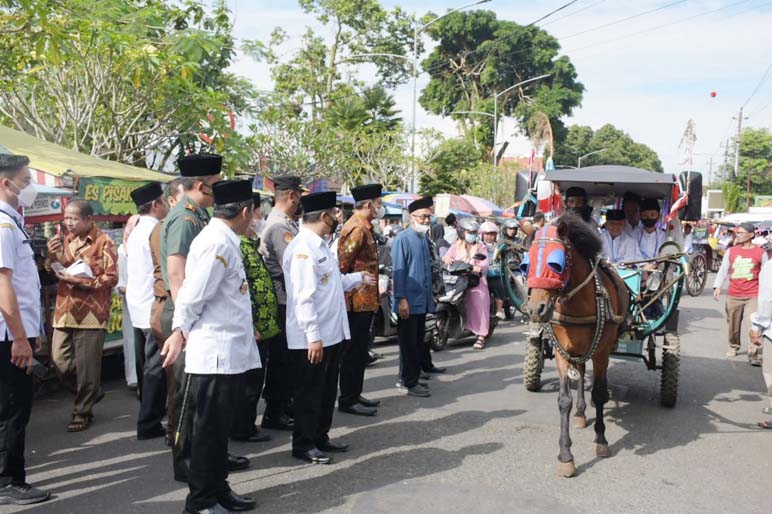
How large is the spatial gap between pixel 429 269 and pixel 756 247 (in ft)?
18.9

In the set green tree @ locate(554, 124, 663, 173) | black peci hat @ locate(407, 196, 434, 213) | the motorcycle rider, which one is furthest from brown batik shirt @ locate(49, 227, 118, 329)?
green tree @ locate(554, 124, 663, 173)

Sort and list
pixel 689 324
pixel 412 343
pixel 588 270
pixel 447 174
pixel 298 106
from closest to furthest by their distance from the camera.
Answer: pixel 588 270 → pixel 412 343 → pixel 689 324 → pixel 298 106 → pixel 447 174

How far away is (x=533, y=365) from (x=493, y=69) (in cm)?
4571

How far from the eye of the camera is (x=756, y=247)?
10297mm

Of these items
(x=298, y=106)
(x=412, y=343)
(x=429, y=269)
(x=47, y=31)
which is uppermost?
(x=298, y=106)

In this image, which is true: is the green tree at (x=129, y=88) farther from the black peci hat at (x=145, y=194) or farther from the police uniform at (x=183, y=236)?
the police uniform at (x=183, y=236)

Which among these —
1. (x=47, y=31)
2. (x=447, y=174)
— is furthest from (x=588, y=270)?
(x=447, y=174)

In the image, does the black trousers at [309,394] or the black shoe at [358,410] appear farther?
the black shoe at [358,410]

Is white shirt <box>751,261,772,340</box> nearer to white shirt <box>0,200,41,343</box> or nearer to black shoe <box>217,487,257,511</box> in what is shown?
black shoe <box>217,487,257,511</box>

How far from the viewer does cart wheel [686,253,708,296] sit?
17.2 meters

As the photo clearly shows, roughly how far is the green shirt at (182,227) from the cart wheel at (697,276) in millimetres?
14604

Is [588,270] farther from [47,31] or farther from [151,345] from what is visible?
[47,31]

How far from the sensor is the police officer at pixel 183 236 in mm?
4320

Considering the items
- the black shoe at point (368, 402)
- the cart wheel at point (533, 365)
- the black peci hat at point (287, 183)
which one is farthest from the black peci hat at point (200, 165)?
the cart wheel at point (533, 365)
